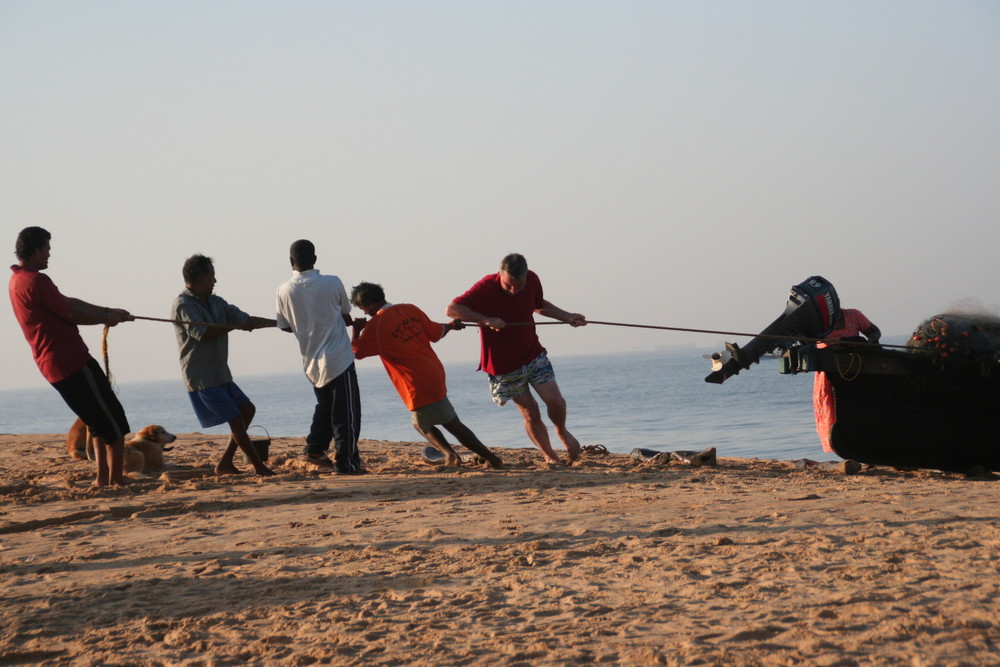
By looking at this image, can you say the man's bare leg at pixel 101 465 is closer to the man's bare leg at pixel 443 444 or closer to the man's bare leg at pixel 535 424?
the man's bare leg at pixel 443 444

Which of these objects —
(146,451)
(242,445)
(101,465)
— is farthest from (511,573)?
(146,451)

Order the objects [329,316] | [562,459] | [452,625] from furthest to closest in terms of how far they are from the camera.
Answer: [562,459], [329,316], [452,625]

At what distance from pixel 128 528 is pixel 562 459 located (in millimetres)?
3763

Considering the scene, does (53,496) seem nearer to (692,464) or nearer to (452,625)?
(452,625)

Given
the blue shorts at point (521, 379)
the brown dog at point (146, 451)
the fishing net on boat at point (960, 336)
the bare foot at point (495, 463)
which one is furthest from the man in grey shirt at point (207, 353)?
the fishing net on boat at point (960, 336)

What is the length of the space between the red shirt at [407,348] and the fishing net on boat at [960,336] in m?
3.56

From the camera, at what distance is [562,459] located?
26.0 ft

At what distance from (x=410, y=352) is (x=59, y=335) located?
2383 mm

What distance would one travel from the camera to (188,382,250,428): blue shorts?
673cm

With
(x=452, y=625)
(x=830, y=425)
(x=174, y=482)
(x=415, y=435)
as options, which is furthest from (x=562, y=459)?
(x=415, y=435)

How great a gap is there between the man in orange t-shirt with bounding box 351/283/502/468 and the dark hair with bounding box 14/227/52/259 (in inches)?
85.6

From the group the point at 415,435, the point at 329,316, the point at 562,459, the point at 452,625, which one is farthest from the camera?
the point at 415,435

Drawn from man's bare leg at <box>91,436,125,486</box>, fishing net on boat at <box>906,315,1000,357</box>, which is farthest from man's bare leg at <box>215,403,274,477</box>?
fishing net on boat at <box>906,315,1000,357</box>

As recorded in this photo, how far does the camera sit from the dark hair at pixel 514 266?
7305 millimetres
